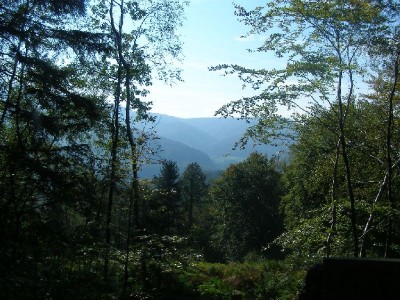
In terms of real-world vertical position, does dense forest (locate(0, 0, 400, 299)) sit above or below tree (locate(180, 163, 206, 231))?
above

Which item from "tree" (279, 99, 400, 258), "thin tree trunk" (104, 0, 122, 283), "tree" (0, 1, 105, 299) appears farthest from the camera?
"tree" (279, 99, 400, 258)

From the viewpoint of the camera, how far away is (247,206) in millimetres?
34344

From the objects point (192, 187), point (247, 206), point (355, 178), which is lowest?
point (247, 206)

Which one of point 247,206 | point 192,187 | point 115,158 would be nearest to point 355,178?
point 115,158

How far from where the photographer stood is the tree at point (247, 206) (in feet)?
110

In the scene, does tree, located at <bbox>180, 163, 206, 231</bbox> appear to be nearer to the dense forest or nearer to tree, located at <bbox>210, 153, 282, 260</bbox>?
tree, located at <bbox>210, 153, 282, 260</bbox>

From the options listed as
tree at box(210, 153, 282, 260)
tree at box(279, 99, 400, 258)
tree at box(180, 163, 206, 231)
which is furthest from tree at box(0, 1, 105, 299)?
tree at box(180, 163, 206, 231)

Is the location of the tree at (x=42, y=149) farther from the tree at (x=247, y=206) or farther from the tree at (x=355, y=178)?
the tree at (x=247, y=206)

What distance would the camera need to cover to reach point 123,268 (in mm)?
6555

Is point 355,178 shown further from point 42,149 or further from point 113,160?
point 42,149

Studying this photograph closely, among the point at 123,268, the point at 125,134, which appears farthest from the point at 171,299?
the point at 125,134

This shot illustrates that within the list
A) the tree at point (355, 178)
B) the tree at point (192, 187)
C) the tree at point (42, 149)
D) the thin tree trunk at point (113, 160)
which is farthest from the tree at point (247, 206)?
the tree at point (42, 149)

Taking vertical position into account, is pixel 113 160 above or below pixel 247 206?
above

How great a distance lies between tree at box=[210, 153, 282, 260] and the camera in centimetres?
3341
